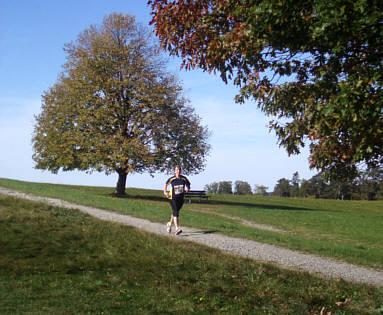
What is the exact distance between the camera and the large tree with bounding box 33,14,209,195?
90.0 feet

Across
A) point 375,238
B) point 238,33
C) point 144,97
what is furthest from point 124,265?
point 144,97

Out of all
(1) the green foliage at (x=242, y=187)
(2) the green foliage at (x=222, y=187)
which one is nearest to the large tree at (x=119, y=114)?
(2) the green foliage at (x=222, y=187)

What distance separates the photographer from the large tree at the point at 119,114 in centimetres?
2744

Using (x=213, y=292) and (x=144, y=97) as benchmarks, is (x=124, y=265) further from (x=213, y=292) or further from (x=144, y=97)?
(x=144, y=97)

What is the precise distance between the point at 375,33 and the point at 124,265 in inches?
263

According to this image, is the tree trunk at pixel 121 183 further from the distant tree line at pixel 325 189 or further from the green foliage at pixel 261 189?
the green foliage at pixel 261 189

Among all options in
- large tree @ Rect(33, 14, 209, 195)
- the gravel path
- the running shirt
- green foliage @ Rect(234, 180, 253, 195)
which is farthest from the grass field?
green foliage @ Rect(234, 180, 253, 195)

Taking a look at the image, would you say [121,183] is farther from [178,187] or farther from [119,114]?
[178,187]

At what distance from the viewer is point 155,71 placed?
2961 centimetres

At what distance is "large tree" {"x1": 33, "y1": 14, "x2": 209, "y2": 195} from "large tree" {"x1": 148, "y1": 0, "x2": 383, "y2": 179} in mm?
18158

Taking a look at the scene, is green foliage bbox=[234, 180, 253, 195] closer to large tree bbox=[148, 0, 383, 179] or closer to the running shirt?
the running shirt

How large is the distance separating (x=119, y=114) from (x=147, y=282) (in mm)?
22845

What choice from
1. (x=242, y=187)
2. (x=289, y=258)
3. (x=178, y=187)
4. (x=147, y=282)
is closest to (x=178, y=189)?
(x=178, y=187)

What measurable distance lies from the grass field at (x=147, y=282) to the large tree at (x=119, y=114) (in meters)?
17.5
